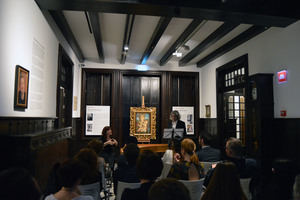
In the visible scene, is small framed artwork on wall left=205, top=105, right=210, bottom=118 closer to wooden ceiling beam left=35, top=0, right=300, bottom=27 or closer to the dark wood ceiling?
the dark wood ceiling

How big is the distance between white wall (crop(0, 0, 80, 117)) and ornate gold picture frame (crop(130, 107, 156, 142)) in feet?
11.3

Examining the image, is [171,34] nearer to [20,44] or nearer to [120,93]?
[120,93]

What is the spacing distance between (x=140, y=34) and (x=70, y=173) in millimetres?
4266

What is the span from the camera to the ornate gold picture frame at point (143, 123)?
7395 millimetres

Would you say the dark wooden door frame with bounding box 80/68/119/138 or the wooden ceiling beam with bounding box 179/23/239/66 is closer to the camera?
the wooden ceiling beam with bounding box 179/23/239/66

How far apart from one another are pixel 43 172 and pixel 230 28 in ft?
13.9

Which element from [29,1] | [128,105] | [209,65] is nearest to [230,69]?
[209,65]

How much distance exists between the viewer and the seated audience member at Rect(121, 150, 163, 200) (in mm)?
1732

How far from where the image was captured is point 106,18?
4.52m

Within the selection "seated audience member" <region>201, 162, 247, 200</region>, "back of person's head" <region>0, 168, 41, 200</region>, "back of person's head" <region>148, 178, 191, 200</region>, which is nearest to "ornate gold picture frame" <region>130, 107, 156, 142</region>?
"seated audience member" <region>201, 162, 247, 200</region>

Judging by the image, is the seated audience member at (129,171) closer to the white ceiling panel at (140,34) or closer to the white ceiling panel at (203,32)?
the white ceiling panel at (140,34)

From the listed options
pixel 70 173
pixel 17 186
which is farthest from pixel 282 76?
pixel 17 186

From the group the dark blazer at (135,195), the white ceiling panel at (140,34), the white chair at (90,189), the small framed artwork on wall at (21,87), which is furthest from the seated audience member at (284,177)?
the small framed artwork on wall at (21,87)

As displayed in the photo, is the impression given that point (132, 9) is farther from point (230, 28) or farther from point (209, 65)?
point (209, 65)
